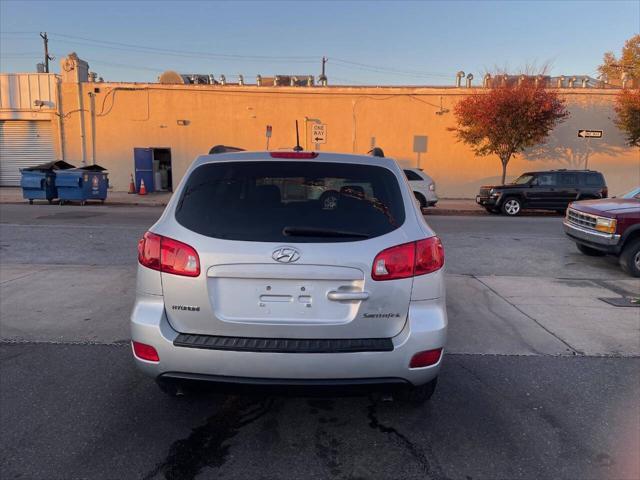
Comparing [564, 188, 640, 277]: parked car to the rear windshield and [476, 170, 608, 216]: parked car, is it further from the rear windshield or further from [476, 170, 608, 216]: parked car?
[476, 170, 608, 216]: parked car

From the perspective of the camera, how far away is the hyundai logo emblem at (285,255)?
105 inches

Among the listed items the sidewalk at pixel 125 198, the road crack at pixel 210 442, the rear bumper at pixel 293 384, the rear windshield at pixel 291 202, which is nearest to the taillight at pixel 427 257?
the rear windshield at pixel 291 202

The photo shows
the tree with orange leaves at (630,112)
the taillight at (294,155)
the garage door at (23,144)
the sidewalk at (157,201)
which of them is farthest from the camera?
the garage door at (23,144)

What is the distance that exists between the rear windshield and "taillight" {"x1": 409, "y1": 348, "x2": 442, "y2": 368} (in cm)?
75

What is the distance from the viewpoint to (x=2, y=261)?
823 centimetres

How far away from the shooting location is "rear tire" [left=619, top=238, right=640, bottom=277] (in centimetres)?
762

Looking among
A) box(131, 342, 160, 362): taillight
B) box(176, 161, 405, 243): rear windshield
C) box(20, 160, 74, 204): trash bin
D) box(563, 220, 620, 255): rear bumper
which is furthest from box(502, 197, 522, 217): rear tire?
box(20, 160, 74, 204): trash bin

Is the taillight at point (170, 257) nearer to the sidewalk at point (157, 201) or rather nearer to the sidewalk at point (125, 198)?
the sidewalk at point (157, 201)

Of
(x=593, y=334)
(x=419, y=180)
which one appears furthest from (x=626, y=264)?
(x=419, y=180)

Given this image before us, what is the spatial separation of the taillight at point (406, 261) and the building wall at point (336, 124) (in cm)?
2161

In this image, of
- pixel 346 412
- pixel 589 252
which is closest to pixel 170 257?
pixel 346 412

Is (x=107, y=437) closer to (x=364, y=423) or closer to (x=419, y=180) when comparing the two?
(x=364, y=423)

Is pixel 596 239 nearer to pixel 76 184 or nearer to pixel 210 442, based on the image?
pixel 210 442

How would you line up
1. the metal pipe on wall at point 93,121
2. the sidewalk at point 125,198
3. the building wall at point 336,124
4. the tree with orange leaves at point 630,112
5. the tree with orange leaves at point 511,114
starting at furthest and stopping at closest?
1. the metal pipe on wall at point 93,121
2. the building wall at point 336,124
3. the tree with orange leaves at point 630,112
4. the sidewalk at point 125,198
5. the tree with orange leaves at point 511,114
